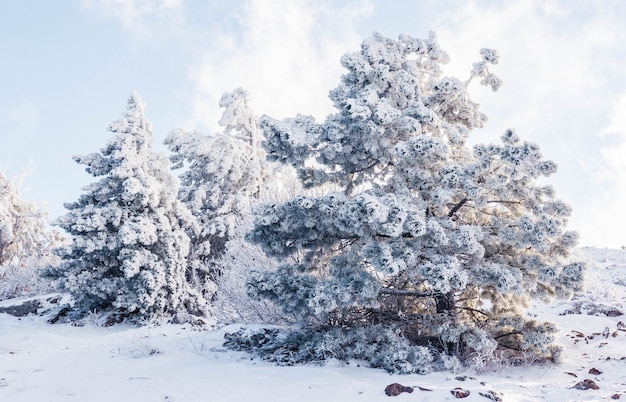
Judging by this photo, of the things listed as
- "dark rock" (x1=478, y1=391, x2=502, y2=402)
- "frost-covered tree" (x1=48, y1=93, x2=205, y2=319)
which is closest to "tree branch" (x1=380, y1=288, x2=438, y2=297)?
"dark rock" (x1=478, y1=391, x2=502, y2=402)

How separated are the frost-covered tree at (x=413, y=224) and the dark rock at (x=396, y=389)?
1.23 meters

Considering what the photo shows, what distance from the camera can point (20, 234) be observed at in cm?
2500

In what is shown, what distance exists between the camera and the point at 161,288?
15984 millimetres

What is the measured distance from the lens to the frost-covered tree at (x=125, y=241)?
1557cm

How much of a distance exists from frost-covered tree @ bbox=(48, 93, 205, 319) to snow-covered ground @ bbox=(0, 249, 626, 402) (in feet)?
16.7

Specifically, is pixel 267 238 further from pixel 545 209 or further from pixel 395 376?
pixel 545 209

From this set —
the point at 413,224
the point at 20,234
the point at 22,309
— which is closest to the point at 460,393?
the point at 413,224

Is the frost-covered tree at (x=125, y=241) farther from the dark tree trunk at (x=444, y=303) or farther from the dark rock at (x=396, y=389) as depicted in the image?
the dark rock at (x=396, y=389)

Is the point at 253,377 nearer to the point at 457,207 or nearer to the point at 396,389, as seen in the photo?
the point at 396,389

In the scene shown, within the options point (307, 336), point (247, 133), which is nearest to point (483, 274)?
point (307, 336)

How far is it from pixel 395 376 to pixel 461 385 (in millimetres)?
1012

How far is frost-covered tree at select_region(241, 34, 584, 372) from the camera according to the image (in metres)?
7.52

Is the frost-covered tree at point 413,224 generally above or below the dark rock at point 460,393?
above

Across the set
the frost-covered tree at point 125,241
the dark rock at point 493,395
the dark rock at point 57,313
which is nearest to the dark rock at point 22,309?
the dark rock at point 57,313
